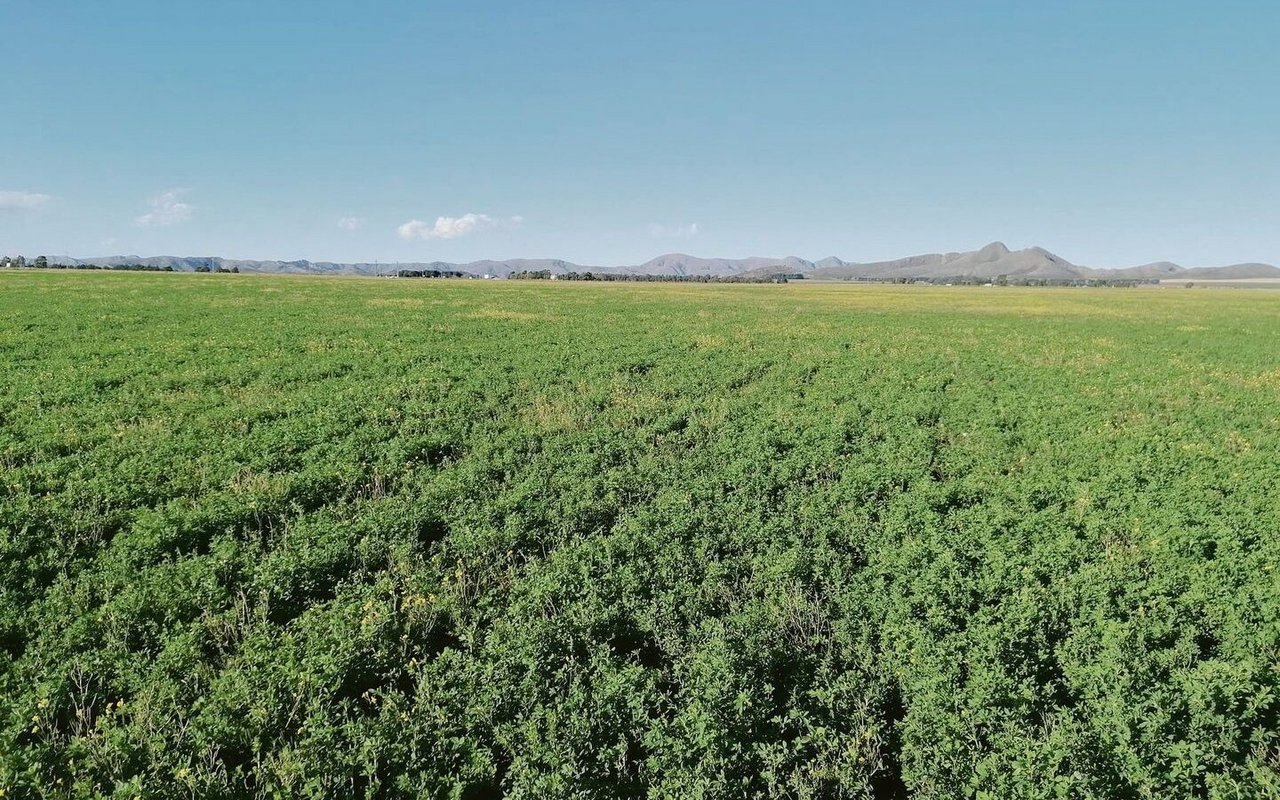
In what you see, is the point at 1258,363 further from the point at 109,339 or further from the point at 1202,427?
the point at 109,339

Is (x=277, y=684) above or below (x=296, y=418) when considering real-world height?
below

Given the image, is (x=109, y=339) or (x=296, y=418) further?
(x=109, y=339)

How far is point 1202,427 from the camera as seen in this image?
15.2 meters

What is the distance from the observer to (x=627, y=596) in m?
7.32

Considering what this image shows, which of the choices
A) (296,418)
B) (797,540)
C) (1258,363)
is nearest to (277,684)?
(797,540)

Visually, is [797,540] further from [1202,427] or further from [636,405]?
[1202,427]

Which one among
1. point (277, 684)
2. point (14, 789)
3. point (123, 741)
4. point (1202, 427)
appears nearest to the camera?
point (14, 789)

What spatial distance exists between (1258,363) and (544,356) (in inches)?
1213

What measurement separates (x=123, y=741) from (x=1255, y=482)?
16134 millimetres

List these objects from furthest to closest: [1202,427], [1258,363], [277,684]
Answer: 1. [1258,363]
2. [1202,427]
3. [277,684]

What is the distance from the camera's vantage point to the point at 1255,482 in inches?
421

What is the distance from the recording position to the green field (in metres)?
4.96

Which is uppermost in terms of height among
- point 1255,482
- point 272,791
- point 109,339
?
point 109,339

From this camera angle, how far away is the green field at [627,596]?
4961 mm
